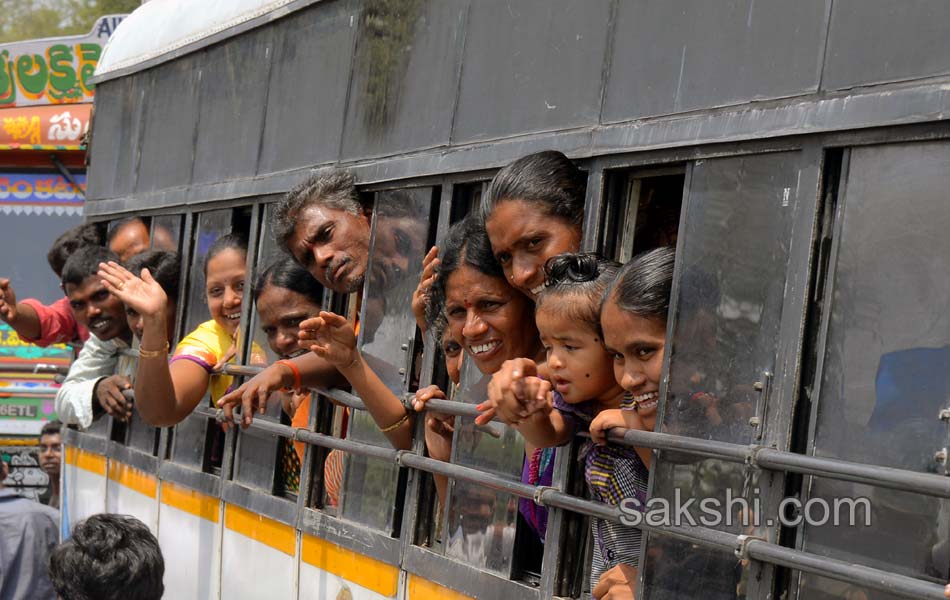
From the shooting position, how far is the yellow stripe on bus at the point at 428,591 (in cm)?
404

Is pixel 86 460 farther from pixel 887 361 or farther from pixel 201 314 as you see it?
pixel 887 361

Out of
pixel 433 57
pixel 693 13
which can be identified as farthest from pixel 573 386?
pixel 433 57

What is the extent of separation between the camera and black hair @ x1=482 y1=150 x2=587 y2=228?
355 centimetres

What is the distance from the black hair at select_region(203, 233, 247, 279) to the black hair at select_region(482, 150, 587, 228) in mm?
2555

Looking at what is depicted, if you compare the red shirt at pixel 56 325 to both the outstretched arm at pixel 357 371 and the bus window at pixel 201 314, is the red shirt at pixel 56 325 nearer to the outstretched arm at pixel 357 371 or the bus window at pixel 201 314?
the bus window at pixel 201 314

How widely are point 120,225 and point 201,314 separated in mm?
1330

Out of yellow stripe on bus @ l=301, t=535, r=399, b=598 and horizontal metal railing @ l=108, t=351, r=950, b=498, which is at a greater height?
horizontal metal railing @ l=108, t=351, r=950, b=498

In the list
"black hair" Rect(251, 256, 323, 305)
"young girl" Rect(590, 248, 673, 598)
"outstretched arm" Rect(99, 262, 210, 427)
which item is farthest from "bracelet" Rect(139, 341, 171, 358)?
"young girl" Rect(590, 248, 673, 598)

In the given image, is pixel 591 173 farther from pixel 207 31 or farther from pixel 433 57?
pixel 207 31

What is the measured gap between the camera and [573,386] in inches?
131

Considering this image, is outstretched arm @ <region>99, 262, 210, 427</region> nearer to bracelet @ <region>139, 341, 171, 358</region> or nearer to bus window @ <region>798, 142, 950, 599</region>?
bracelet @ <region>139, 341, 171, 358</region>

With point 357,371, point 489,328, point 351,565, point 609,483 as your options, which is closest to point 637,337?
point 609,483

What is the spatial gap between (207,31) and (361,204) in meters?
2.02

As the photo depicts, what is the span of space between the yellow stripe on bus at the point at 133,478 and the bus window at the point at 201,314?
295 mm
